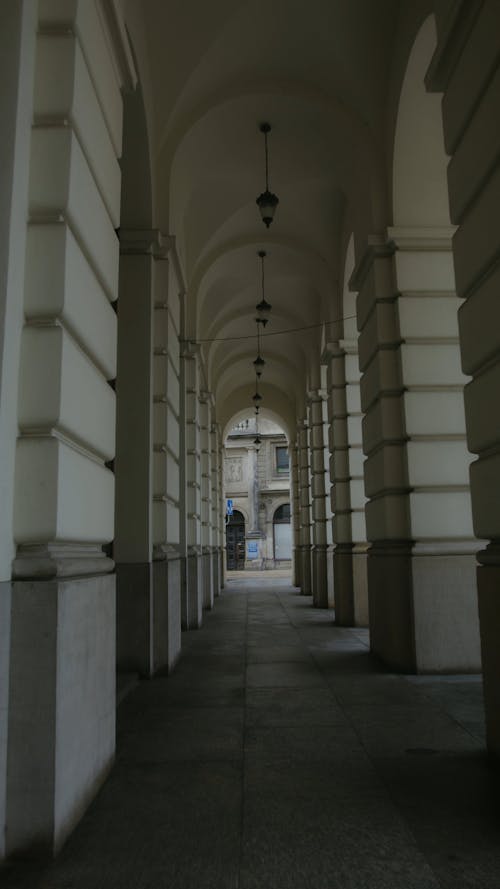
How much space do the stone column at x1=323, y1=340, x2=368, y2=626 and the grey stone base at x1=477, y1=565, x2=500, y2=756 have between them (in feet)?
21.2

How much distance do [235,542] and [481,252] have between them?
41.7m

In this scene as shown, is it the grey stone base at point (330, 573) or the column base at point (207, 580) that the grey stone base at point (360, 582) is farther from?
the column base at point (207, 580)

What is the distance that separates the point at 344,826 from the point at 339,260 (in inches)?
404

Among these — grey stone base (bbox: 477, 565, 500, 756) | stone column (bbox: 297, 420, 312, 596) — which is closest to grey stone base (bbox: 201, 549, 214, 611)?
stone column (bbox: 297, 420, 312, 596)

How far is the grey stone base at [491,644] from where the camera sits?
3.88m

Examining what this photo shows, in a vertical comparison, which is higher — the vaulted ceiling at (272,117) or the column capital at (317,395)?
the vaulted ceiling at (272,117)

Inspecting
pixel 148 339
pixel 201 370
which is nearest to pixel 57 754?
pixel 148 339

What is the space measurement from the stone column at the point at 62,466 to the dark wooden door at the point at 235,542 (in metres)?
40.9

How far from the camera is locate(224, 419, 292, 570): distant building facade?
145ft

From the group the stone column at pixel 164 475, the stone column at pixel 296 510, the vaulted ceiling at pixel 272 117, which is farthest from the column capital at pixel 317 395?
the stone column at pixel 164 475

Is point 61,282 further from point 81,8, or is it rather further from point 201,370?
point 201,370

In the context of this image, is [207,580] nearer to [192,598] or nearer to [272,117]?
[192,598]

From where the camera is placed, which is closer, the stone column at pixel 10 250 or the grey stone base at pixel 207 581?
the stone column at pixel 10 250

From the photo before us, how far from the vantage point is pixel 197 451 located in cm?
1227
